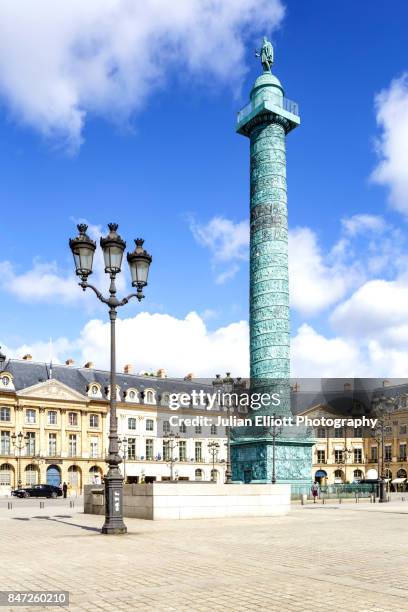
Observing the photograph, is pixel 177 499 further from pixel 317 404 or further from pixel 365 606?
pixel 317 404

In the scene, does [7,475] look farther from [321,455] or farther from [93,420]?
[321,455]

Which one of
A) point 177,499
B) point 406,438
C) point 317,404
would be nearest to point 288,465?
point 177,499

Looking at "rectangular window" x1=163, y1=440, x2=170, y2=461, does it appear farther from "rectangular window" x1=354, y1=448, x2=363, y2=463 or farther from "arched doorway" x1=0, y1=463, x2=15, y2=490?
"rectangular window" x1=354, y1=448, x2=363, y2=463

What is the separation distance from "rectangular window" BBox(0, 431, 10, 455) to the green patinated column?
28.4 metres

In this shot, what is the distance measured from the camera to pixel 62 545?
1123 centimetres

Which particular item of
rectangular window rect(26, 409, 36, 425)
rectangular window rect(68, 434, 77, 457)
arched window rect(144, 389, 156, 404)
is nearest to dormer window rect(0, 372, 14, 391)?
rectangular window rect(26, 409, 36, 425)

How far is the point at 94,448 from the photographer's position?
69.2 m

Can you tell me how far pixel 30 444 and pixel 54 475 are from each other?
12.8ft

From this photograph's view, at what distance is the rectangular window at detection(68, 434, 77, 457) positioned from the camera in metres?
67.2

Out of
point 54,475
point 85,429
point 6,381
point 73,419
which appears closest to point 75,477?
point 54,475

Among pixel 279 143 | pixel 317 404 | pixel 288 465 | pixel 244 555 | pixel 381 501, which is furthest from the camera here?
pixel 317 404

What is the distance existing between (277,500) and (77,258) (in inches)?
394

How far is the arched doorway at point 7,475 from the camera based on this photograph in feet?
203

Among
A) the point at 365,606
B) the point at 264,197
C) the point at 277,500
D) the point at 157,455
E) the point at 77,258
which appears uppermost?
the point at 264,197
